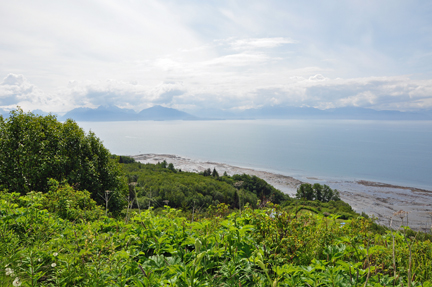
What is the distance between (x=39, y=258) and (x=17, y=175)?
11.5 metres

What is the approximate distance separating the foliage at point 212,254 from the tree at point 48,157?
8593mm

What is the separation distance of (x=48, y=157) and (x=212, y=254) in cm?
1268

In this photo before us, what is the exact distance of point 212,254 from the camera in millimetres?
2338

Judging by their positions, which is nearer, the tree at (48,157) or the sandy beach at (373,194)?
the tree at (48,157)

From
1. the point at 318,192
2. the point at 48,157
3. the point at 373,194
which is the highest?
the point at 48,157

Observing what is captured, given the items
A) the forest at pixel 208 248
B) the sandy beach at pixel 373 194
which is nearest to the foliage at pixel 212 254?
the forest at pixel 208 248

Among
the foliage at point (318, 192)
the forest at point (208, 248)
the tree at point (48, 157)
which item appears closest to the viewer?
the forest at point (208, 248)

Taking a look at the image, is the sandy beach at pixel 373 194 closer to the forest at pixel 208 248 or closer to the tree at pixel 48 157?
the tree at pixel 48 157

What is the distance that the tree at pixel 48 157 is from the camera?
10938 millimetres

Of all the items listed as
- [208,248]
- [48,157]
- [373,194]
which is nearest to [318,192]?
[373,194]

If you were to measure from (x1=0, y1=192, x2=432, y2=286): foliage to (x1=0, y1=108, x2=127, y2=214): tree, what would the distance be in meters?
8.59

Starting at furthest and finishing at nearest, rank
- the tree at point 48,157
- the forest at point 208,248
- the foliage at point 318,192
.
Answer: the foliage at point 318,192 → the tree at point 48,157 → the forest at point 208,248

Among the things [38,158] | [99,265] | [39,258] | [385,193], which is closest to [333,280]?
[99,265]

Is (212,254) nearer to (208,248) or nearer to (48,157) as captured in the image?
(208,248)
